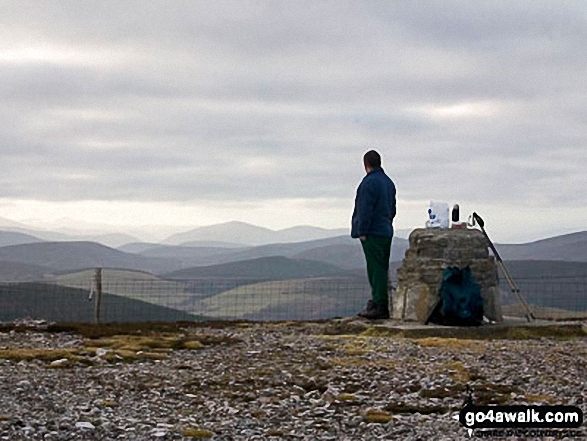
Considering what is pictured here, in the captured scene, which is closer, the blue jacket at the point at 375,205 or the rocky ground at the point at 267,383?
the rocky ground at the point at 267,383

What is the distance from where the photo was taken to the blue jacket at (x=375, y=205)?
69.9 feet

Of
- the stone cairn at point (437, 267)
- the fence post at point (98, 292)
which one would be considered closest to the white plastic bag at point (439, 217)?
the stone cairn at point (437, 267)

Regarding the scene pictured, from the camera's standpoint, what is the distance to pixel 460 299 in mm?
20297

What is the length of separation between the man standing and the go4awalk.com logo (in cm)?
1033

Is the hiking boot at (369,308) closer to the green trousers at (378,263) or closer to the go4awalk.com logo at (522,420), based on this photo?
the green trousers at (378,263)

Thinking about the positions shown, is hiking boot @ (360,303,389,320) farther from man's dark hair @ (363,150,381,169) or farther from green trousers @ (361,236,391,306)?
man's dark hair @ (363,150,381,169)

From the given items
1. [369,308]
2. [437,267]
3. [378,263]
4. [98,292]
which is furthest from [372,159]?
[98,292]

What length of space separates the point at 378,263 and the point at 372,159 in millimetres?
2347

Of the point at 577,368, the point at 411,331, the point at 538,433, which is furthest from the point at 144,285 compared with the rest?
the point at 538,433

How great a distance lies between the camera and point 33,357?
51.9 feet

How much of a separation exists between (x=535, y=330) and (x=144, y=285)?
14097 mm

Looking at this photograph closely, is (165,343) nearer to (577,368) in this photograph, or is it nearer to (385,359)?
(385,359)

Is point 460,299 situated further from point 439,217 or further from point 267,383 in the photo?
point 267,383

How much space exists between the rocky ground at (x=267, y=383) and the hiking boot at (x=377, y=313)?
6.99 feet
